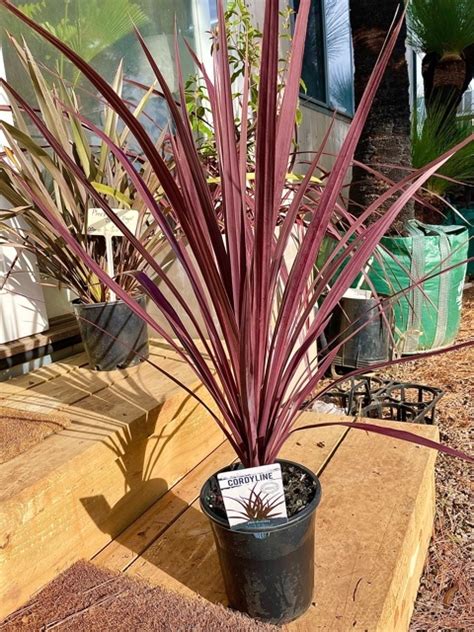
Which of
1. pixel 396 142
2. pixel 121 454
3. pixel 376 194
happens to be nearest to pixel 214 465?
pixel 121 454

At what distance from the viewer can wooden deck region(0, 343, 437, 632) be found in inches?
33.4

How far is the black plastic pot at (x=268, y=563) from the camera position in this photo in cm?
72

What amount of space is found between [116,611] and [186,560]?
0.20 m

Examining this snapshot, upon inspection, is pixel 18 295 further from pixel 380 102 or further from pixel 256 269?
pixel 380 102

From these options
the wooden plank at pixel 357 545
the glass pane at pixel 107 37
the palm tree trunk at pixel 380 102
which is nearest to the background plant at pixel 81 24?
the glass pane at pixel 107 37

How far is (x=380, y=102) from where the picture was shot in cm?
300

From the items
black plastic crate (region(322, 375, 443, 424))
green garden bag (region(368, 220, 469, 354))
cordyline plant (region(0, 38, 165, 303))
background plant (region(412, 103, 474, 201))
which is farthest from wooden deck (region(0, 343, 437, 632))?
background plant (region(412, 103, 474, 201))

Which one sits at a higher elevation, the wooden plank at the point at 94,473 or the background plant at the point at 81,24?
the background plant at the point at 81,24

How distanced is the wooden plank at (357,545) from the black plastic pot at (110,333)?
513 mm

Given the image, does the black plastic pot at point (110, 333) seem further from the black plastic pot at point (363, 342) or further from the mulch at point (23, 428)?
the black plastic pot at point (363, 342)

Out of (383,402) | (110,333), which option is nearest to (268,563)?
(110,333)

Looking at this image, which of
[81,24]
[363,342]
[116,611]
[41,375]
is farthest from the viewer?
[363,342]

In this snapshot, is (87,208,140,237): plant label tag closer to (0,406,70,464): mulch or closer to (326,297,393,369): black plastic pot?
(0,406,70,464): mulch

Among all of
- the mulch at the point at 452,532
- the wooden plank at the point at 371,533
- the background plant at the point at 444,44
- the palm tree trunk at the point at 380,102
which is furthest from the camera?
the background plant at the point at 444,44
